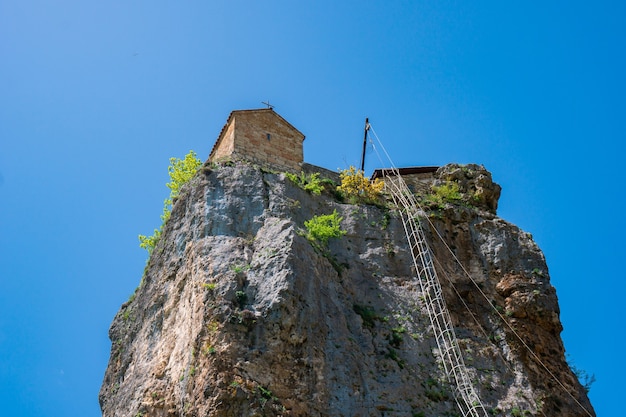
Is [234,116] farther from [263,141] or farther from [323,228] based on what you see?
[323,228]

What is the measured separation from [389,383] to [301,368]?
2736mm

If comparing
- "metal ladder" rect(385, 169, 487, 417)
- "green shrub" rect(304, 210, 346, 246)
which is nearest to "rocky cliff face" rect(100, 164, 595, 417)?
"metal ladder" rect(385, 169, 487, 417)

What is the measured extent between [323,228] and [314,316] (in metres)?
4.03

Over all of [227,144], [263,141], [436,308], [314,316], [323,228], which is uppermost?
[263,141]

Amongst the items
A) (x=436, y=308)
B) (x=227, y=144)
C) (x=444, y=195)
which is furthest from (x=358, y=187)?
(x=436, y=308)

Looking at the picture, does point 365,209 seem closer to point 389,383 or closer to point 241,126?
point 241,126

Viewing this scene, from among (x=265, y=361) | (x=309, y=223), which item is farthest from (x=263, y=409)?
(x=309, y=223)

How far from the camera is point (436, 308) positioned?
20.9m

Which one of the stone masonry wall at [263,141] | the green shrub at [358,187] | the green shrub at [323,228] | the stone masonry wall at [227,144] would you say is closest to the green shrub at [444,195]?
the green shrub at [358,187]

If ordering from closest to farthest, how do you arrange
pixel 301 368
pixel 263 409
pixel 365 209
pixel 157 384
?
pixel 263 409
pixel 301 368
pixel 157 384
pixel 365 209

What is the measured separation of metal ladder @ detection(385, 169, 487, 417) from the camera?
18.7 metres

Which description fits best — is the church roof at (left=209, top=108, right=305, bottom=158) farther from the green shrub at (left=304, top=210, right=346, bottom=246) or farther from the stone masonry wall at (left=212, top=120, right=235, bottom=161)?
the green shrub at (left=304, top=210, right=346, bottom=246)

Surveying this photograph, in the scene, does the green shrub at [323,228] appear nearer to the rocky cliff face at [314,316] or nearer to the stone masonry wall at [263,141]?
the rocky cliff face at [314,316]

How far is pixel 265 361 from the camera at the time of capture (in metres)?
16.3
